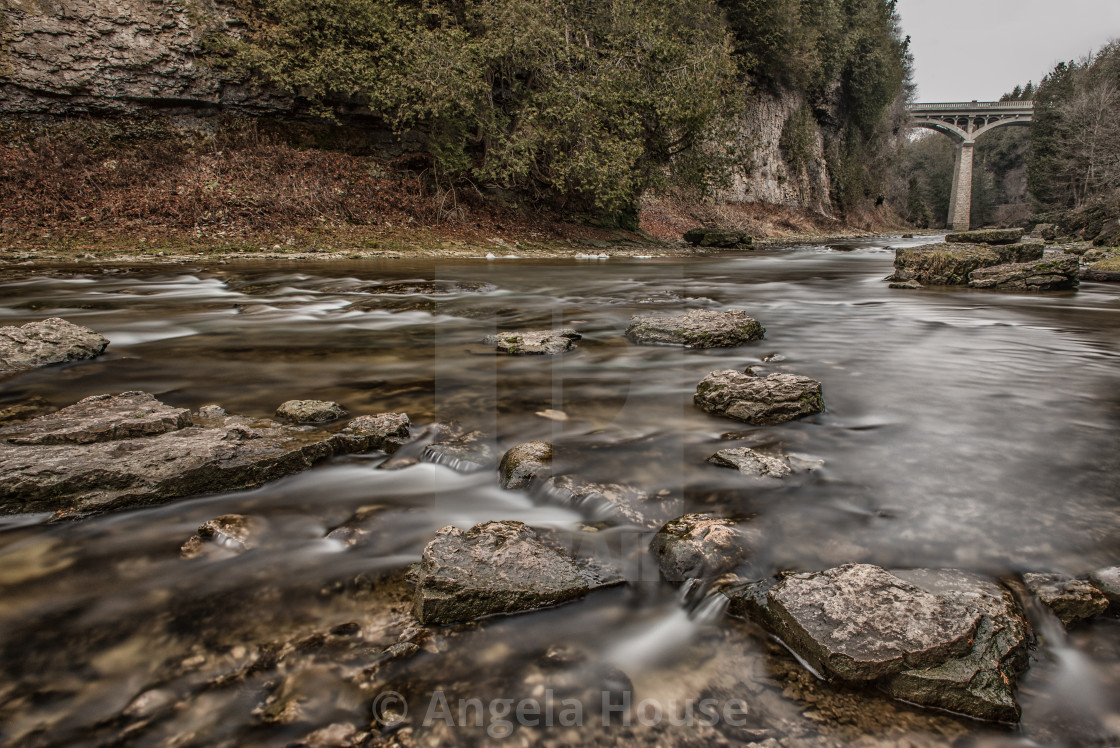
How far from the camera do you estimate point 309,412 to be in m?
3.46

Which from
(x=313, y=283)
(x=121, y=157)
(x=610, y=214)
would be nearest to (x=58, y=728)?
(x=313, y=283)

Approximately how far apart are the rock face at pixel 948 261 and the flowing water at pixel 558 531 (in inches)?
268

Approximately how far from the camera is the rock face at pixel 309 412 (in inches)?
135


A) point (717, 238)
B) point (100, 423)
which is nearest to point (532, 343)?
point (100, 423)

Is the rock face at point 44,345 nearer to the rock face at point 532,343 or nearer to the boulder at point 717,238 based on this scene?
the rock face at point 532,343

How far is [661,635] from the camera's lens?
187 cm

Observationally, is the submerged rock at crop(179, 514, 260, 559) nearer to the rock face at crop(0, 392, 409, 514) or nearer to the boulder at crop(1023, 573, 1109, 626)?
the rock face at crop(0, 392, 409, 514)

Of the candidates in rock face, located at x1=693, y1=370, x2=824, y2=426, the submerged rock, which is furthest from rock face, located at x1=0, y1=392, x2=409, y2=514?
rock face, located at x1=693, y1=370, x2=824, y2=426

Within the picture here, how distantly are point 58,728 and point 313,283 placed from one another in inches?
388

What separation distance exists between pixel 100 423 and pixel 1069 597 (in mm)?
4189

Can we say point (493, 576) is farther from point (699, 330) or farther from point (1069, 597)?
point (699, 330)

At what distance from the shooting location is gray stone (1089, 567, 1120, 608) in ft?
6.37

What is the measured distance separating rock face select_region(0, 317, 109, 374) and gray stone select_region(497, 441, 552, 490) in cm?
403

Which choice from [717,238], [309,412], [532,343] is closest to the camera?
[309,412]
